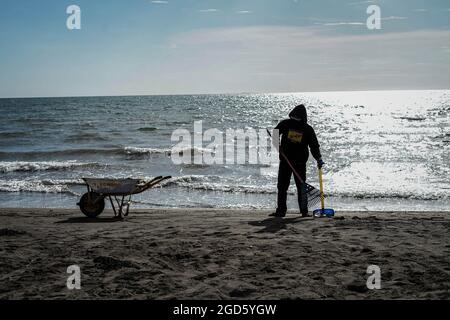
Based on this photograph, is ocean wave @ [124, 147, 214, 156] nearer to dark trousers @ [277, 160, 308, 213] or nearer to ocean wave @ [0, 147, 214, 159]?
ocean wave @ [0, 147, 214, 159]

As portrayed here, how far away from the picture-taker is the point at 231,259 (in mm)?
5172

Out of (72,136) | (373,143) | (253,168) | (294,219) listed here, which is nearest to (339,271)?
(294,219)

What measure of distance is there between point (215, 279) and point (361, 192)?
9.19 m

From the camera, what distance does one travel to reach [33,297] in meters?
4.14

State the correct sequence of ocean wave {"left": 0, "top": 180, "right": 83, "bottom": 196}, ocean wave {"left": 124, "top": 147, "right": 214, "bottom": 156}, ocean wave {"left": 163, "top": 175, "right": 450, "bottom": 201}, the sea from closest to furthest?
the sea < ocean wave {"left": 163, "top": 175, "right": 450, "bottom": 201} < ocean wave {"left": 0, "top": 180, "right": 83, "bottom": 196} < ocean wave {"left": 124, "top": 147, "right": 214, "bottom": 156}

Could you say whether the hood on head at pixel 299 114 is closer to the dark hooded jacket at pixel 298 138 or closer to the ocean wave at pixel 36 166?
the dark hooded jacket at pixel 298 138

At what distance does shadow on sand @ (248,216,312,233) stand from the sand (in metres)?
0.02

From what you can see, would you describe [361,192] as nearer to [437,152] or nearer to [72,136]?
[437,152]

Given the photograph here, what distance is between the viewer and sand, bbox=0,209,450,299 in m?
4.27

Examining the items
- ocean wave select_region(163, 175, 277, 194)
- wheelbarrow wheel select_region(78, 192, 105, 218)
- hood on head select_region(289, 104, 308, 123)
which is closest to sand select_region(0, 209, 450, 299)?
wheelbarrow wheel select_region(78, 192, 105, 218)

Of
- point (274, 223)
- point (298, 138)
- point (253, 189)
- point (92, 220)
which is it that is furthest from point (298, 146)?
point (253, 189)

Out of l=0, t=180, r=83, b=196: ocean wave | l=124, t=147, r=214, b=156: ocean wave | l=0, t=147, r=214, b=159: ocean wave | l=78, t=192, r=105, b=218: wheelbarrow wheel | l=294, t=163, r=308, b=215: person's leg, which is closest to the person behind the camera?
l=294, t=163, r=308, b=215: person's leg

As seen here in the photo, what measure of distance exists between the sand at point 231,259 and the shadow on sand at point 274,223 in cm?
2

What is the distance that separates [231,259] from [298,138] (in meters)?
3.46
